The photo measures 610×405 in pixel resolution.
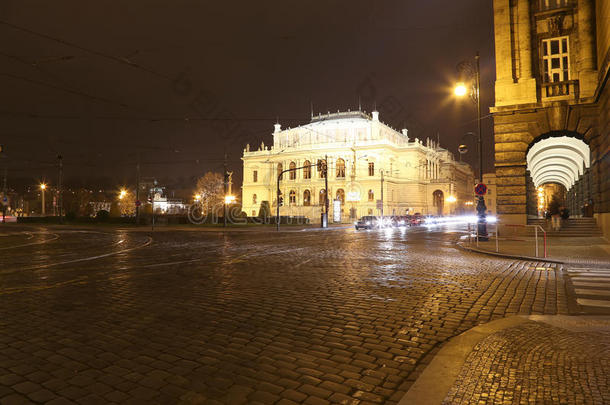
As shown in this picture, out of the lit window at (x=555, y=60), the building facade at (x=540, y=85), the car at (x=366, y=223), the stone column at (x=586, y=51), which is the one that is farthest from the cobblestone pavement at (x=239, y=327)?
the car at (x=366, y=223)

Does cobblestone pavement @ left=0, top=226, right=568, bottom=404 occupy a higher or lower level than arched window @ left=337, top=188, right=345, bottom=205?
lower

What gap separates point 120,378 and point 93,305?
3.37 meters

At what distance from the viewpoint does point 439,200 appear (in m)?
85.8

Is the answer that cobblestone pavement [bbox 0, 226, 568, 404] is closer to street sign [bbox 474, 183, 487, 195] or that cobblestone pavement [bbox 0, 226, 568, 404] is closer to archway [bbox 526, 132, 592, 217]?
street sign [bbox 474, 183, 487, 195]

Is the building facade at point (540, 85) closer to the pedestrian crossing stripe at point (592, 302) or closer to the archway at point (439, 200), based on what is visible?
the pedestrian crossing stripe at point (592, 302)

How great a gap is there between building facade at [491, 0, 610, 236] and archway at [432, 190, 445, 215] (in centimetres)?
6470

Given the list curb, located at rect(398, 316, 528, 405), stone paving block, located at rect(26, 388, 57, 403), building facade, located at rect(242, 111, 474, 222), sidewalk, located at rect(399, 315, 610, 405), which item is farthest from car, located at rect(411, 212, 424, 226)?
stone paving block, located at rect(26, 388, 57, 403)

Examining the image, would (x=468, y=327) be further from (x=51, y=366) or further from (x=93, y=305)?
(x=93, y=305)

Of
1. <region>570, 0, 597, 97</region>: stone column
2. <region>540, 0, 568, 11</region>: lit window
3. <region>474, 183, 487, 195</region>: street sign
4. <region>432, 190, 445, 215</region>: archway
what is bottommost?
<region>474, 183, 487, 195</region>: street sign

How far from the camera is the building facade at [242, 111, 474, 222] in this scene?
76.9 metres

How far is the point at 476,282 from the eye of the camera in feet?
29.2

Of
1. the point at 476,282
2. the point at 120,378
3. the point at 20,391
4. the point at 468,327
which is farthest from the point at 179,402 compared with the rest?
the point at 476,282

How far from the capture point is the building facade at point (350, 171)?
252ft

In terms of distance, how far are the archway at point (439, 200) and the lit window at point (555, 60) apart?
2561 inches
